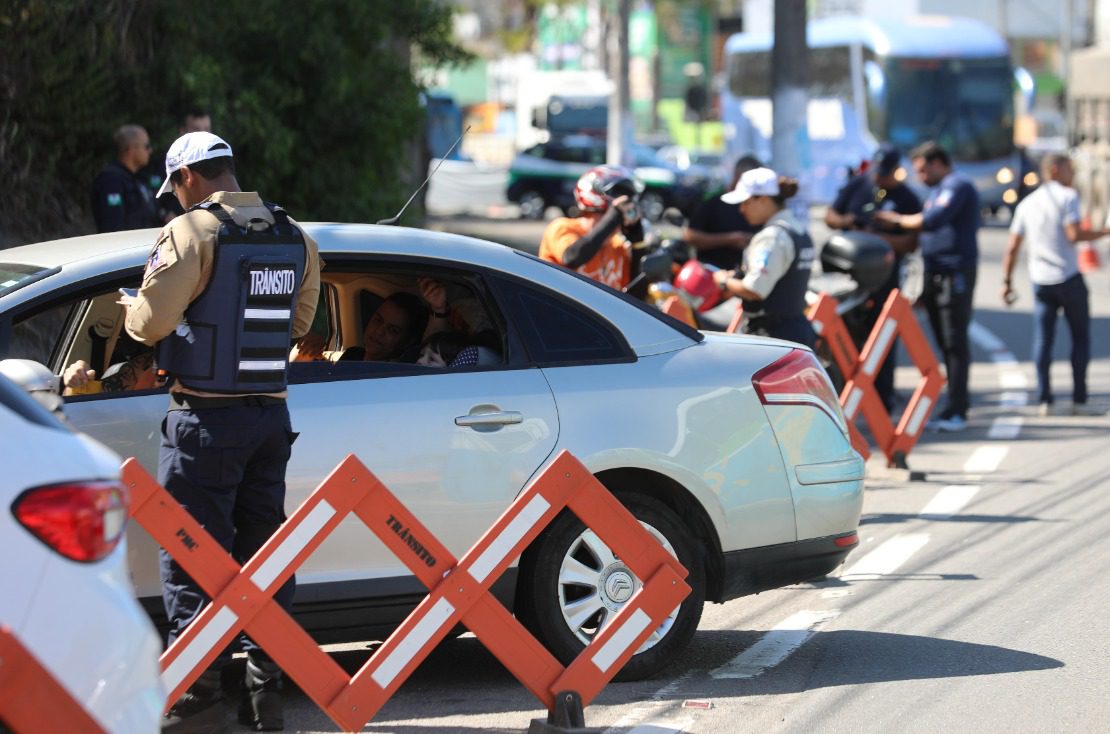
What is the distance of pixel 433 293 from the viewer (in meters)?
6.17

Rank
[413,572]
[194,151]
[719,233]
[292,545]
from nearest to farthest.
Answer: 1. [292,545]
2. [413,572]
3. [194,151]
4. [719,233]

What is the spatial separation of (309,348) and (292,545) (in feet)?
4.74

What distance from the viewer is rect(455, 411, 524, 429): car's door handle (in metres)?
5.77

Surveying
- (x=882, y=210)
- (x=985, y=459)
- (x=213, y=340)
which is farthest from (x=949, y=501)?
(x=213, y=340)

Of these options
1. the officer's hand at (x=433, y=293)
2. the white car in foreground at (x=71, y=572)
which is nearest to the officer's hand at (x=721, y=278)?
the officer's hand at (x=433, y=293)

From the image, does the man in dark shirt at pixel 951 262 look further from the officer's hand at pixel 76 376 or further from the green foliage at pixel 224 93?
the officer's hand at pixel 76 376

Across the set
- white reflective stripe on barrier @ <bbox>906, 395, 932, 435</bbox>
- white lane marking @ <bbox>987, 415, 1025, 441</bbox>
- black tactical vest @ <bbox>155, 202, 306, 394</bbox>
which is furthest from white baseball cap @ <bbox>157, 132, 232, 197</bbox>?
white lane marking @ <bbox>987, 415, 1025, 441</bbox>

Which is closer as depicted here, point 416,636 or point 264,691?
point 416,636

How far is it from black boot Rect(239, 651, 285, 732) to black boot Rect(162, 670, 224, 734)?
0.22m

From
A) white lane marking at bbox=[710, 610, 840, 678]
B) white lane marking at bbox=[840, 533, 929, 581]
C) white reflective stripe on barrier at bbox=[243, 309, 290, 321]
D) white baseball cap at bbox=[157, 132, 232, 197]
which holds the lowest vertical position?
white lane marking at bbox=[840, 533, 929, 581]

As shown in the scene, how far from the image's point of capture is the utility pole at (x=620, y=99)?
3778 cm

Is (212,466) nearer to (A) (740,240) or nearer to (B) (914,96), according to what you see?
(A) (740,240)

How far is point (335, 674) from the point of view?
16.7 feet

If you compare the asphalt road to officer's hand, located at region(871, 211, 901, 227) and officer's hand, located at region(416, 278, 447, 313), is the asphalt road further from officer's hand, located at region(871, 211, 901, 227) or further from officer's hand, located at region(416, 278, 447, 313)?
officer's hand, located at region(871, 211, 901, 227)
